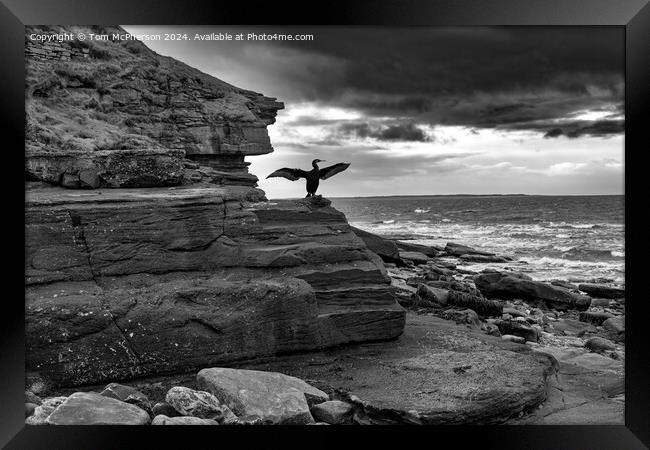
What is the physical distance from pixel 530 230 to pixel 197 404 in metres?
29.1

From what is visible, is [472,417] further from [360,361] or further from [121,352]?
[121,352]

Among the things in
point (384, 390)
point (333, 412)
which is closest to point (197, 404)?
point (333, 412)

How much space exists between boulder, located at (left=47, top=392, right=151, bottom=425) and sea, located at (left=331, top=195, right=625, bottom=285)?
5.21m

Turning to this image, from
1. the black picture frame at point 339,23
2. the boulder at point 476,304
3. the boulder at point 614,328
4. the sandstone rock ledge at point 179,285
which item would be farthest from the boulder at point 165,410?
the boulder at point 614,328

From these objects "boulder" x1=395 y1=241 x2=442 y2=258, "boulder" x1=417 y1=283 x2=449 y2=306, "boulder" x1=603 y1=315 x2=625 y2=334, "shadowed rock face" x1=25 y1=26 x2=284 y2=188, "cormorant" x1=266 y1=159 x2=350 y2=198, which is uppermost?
"shadowed rock face" x1=25 y1=26 x2=284 y2=188

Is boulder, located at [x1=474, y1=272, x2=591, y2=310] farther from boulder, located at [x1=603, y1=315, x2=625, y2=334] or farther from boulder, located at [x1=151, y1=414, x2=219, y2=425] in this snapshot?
boulder, located at [x1=151, y1=414, x2=219, y2=425]

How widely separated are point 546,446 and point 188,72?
1014 centimetres

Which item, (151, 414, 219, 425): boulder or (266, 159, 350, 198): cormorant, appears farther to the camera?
(266, 159, 350, 198): cormorant

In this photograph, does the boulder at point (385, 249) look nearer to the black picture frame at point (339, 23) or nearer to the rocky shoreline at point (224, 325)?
the rocky shoreline at point (224, 325)

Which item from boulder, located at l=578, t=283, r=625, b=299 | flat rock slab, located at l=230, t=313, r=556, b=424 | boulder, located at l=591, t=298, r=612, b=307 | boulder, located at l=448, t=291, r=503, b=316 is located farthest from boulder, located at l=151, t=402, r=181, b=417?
boulder, located at l=578, t=283, r=625, b=299

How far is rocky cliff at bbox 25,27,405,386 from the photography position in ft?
17.9

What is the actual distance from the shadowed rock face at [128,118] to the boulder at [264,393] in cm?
298

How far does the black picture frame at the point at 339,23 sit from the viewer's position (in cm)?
482

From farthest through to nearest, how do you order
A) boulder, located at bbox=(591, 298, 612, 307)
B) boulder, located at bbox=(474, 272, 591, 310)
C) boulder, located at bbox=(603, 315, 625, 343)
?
1. boulder, located at bbox=(591, 298, 612, 307)
2. boulder, located at bbox=(474, 272, 591, 310)
3. boulder, located at bbox=(603, 315, 625, 343)
